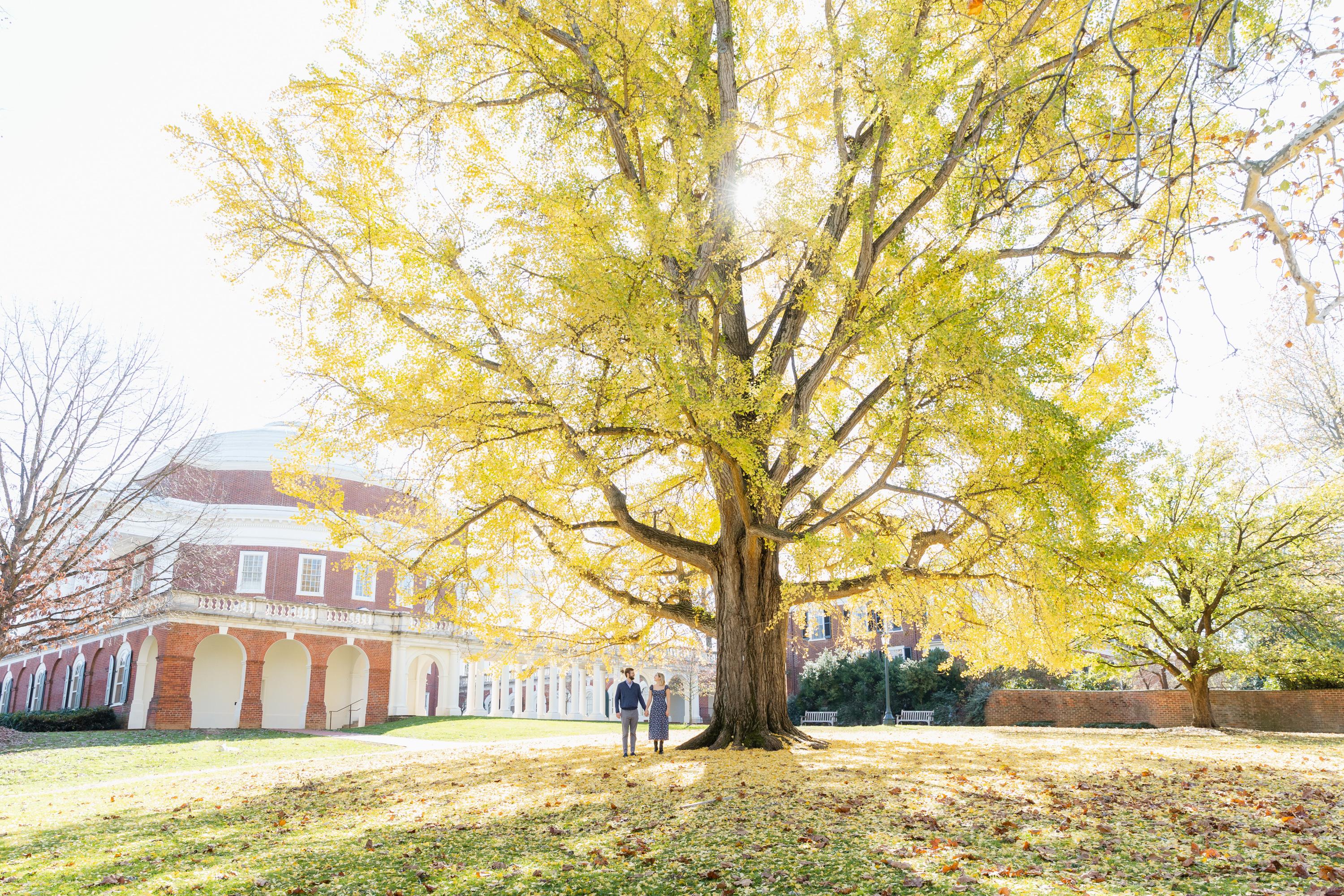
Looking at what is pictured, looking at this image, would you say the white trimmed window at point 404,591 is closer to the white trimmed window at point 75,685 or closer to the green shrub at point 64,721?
the green shrub at point 64,721

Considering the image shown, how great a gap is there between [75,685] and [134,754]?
71.2 feet

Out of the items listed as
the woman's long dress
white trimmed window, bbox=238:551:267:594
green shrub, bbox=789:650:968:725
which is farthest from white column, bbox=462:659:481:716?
the woman's long dress

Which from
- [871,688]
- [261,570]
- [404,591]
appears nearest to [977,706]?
[871,688]

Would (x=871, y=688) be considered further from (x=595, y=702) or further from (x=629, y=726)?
(x=629, y=726)

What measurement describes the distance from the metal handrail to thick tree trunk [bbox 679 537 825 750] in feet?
77.9

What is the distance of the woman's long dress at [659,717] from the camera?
48.5 feet

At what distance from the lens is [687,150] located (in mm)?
13273

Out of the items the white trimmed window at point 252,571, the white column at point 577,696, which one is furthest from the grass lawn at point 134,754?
the white column at point 577,696

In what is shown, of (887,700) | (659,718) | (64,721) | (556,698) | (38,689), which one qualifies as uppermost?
(659,718)

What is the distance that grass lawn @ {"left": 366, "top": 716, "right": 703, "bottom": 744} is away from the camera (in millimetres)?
25719

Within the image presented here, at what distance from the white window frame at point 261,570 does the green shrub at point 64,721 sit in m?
7.85

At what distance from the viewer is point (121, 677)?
31953mm

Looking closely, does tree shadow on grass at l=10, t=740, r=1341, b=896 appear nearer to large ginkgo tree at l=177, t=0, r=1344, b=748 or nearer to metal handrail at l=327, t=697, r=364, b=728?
large ginkgo tree at l=177, t=0, r=1344, b=748

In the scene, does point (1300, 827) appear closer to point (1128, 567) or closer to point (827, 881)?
point (827, 881)
